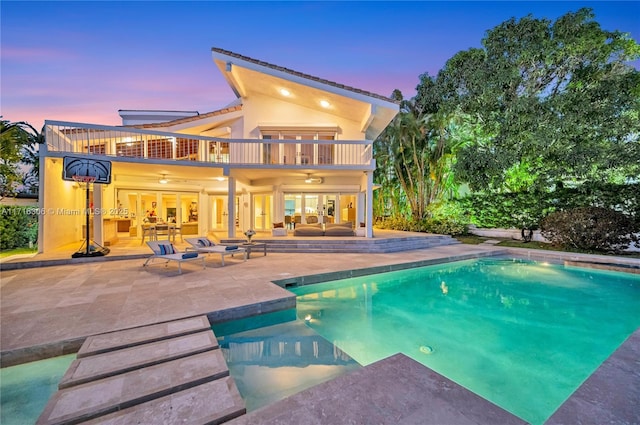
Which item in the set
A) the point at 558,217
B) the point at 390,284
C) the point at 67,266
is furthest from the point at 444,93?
the point at 67,266

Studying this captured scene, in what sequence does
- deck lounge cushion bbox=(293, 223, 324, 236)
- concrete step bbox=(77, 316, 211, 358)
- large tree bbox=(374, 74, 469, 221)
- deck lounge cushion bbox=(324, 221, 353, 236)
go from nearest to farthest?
concrete step bbox=(77, 316, 211, 358), deck lounge cushion bbox=(324, 221, 353, 236), deck lounge cushion bbox=(293, 223, 324, 236), large tree bbox=(374, 74, 469, 221)

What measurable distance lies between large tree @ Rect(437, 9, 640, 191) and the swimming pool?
217 inches

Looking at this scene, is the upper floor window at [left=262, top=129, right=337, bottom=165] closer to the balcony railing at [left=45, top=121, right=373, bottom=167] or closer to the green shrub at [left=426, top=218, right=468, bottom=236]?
the balcony railing at [left=45, top=121, right=373, bottom=167]

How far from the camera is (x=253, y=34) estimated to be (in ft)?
50.0

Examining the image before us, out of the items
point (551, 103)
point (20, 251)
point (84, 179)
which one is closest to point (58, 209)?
point (20, 251)

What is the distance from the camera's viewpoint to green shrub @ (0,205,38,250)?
10.3 m

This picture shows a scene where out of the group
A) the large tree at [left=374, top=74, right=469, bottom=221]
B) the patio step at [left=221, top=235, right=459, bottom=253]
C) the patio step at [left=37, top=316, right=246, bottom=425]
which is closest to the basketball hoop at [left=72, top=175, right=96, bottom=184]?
the patio step at [left=221, top=235, right=459, bottom=253]

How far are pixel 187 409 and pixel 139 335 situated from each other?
1706mm

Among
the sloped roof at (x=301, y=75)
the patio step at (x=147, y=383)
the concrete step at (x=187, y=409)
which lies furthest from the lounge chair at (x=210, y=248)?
the sloped roof at (x=301, y=75)

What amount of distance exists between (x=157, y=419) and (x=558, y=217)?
1499cm

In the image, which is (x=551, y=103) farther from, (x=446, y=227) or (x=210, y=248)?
(x=210, y=248)

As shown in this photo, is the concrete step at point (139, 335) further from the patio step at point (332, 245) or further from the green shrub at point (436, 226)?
the green shrub at point (436, 226)

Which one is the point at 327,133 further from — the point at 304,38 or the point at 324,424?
the point at 324,424

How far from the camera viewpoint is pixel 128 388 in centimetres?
262
